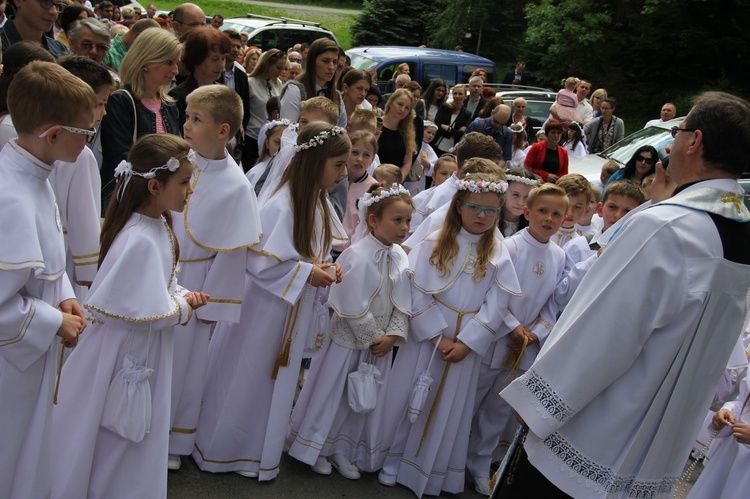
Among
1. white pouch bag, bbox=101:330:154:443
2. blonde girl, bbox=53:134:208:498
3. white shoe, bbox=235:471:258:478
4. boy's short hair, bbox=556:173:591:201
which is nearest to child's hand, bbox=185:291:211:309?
blonde girl, bbox=53:134:208:498

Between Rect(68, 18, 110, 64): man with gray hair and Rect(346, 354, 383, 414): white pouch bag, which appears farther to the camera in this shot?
Rect(68, 18, 110, 64): man with gray hair

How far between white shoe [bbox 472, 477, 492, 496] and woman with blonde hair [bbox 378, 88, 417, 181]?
11.5 ft

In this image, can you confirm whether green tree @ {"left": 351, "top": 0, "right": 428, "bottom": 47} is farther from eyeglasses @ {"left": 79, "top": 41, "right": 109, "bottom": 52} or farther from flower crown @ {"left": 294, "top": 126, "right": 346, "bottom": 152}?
flower crown @ {"left": 294, "top": 126, "right": 346, "bottom": 152}

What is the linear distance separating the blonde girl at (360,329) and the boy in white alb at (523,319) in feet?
2.54

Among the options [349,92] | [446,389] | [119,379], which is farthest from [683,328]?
[349,92]

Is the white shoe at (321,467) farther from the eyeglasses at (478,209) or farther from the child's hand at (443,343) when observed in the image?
the eyeglasses at (478,209)

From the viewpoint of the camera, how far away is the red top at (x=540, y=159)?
9711 mm

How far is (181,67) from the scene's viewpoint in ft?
21.1

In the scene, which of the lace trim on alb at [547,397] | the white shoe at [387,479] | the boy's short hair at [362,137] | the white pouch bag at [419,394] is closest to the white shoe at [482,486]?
the white shoe at [387,479]

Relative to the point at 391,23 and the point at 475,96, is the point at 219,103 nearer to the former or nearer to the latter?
the point at 475,96

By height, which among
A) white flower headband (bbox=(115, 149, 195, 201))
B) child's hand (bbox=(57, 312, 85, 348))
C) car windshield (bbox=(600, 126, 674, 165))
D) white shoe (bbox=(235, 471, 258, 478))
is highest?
white flower headband (bbox=(115, 149, 195, 201))

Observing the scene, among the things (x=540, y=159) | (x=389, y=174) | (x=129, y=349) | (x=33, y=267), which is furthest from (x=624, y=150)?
(x=33, y=267)

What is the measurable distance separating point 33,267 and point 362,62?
15.2m

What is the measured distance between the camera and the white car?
1168 cm
